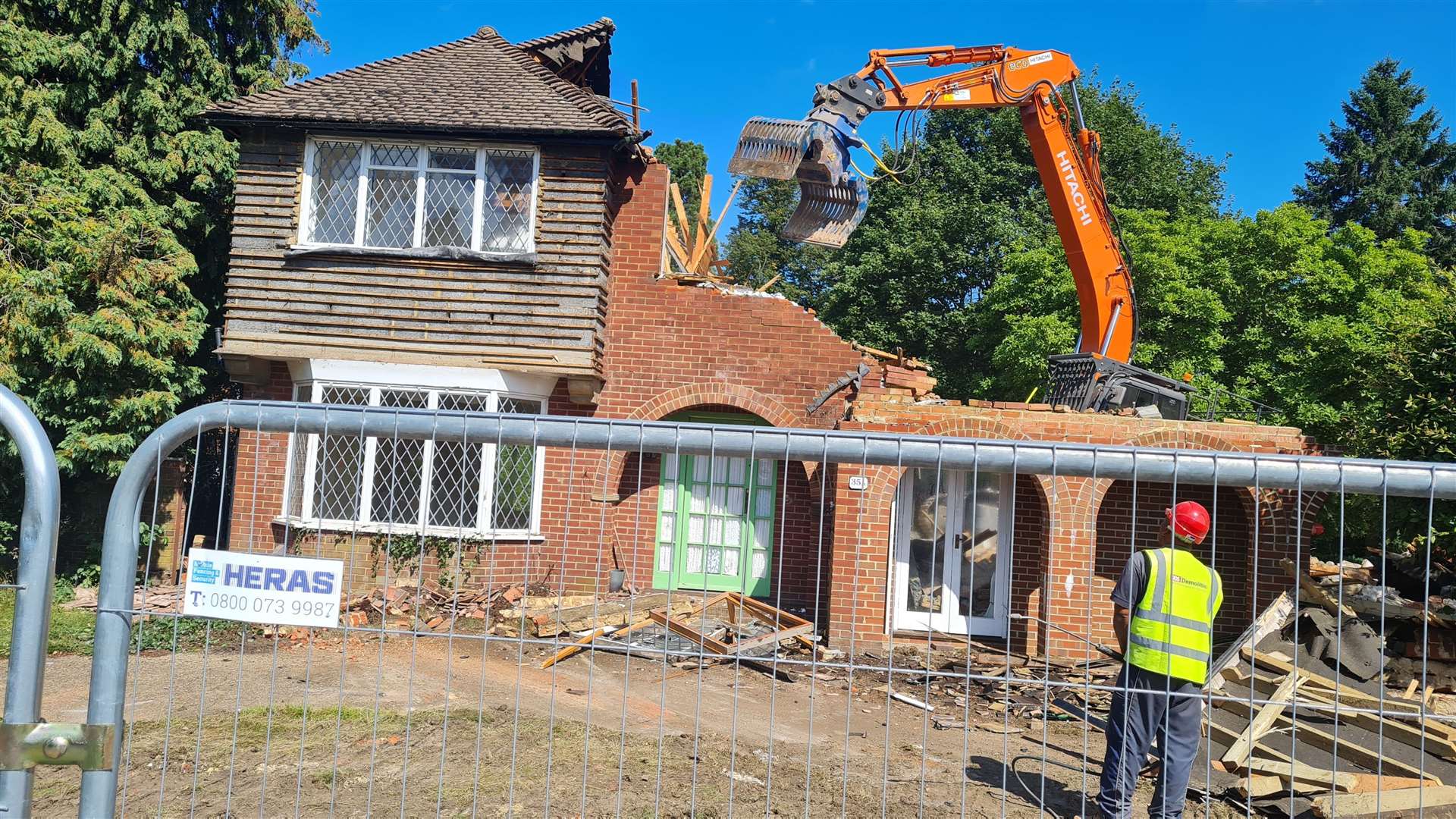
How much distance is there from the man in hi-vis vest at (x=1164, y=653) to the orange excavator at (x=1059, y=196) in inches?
227

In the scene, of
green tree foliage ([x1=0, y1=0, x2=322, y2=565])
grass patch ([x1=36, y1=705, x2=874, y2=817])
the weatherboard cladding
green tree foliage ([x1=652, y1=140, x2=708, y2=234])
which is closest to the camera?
grass patch ([x1=36, y1=705, x2=874, y2=817])

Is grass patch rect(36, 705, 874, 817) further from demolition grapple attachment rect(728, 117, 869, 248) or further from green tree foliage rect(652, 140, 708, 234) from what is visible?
green tree foliage rect(652, 140, 708, 234)

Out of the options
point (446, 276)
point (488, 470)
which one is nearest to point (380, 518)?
point (488, 470)

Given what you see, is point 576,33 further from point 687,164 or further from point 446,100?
point 687,164

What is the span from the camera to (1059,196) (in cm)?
1091

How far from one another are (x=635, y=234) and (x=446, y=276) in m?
2.33

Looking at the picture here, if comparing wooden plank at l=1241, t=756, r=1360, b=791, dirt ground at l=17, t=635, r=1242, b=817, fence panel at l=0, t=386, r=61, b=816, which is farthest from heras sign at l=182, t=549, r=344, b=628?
wooden plank at l=1241, t=756, r=1360, b=791

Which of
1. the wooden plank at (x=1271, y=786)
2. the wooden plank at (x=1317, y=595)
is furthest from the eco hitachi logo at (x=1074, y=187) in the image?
the wooden plank at (x=1271, y=786)

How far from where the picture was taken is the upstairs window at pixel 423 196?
12.1 m

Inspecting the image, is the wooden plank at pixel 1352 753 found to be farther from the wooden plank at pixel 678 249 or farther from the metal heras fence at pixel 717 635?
the wooden plank at pixel 678 249

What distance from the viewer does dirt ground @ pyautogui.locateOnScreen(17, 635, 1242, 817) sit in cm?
522

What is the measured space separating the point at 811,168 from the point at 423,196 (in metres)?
5.03

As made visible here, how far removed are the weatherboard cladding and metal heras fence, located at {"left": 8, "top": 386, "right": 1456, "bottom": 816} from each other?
0.71 m

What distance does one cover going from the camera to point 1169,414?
10898 millimetres
